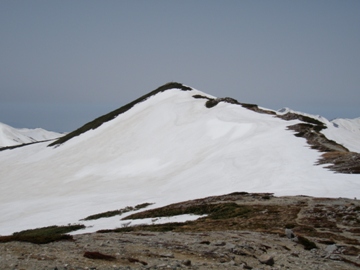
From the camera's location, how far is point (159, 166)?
72.9 metres

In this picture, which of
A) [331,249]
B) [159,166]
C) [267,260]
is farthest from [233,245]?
[159,166]

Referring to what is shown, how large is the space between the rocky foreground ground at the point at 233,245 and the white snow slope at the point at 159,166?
780 cm

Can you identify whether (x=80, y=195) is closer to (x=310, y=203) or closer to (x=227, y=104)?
(x=310, y=203)

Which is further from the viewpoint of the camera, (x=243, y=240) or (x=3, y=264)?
(x=243, y=240)

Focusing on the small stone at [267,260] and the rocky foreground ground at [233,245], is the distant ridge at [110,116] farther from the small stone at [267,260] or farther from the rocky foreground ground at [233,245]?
Result: the small stone at [267,260]

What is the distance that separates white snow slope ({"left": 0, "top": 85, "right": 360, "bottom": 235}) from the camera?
4547 cm

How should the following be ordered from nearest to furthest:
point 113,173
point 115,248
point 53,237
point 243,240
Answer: point 115,248, point 53,237, point 243,240, point 113,173

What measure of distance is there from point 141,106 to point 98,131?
1936cm

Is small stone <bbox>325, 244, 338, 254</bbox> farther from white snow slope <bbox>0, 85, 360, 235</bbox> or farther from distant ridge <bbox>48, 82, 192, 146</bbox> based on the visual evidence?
distant ridge <bbox>48, 82, 192, 146</bbox>

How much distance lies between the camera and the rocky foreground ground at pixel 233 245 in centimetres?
1497

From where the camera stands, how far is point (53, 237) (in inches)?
732

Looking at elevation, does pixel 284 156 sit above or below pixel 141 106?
below

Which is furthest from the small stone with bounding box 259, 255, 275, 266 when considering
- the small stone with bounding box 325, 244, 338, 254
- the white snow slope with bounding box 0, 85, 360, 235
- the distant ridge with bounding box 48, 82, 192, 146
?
the distant ridge with bounding box 48, 82, 192, 146

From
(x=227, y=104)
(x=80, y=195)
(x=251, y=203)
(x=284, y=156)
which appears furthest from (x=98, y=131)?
(x=251, y=203)
